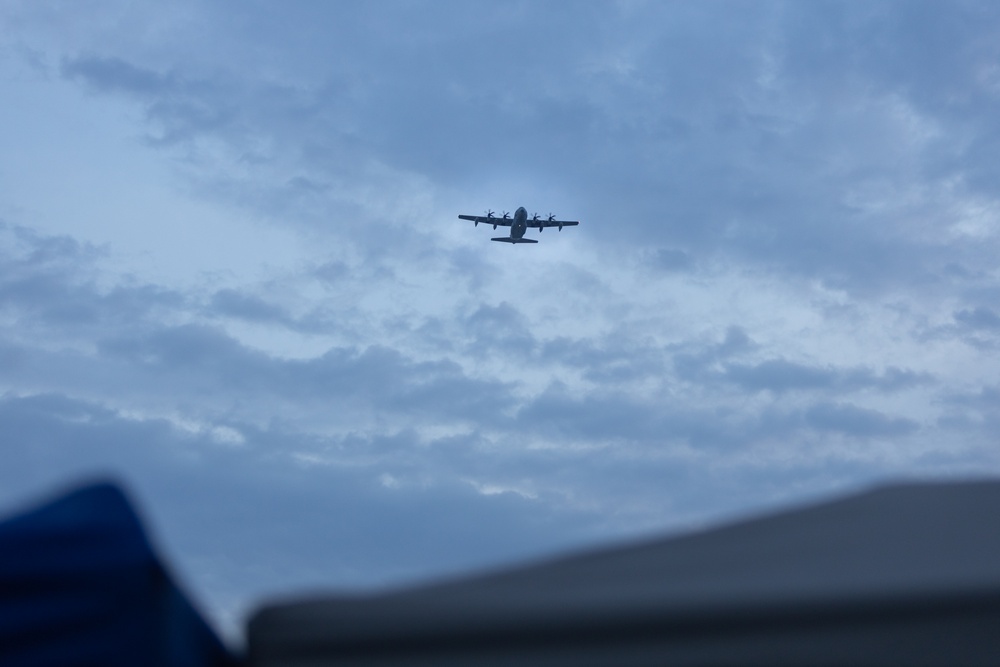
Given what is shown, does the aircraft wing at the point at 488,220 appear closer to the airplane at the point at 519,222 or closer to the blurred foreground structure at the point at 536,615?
the airplane at the point at 519,222

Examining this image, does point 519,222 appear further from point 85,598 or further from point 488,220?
point 85,598

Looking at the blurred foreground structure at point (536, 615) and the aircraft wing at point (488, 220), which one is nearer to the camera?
the blurred foreground structure at point (536, 615)

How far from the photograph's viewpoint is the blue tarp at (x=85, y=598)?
2.28 metres

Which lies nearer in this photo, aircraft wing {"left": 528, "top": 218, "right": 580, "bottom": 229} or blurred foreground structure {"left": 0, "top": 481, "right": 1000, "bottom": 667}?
blurred foreground structure {"left": 0, "top": 481, "right": 1000, "bottom": 667}

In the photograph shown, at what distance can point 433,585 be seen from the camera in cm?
258

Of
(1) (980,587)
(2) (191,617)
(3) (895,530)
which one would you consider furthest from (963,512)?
(2) (191,617)

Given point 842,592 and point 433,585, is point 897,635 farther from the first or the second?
point 433,585

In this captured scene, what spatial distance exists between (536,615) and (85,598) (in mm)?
1168

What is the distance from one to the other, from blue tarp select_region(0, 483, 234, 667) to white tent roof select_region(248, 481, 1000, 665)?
9.8 inches

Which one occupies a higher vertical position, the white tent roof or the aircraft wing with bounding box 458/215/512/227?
the aircraft wing with bounding box 458/215/512/227

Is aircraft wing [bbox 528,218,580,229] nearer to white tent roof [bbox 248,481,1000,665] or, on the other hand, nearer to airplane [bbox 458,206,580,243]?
airplane [bbox 458,206,580,243]

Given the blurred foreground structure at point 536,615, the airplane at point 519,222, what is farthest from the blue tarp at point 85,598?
the airplane at point 519,222

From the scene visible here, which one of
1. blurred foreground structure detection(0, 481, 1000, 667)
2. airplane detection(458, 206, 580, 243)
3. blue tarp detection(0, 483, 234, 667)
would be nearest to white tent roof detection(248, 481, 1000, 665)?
blurred foreground structure detection(0, 481, 1000, 667)

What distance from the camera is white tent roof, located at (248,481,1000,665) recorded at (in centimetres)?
224
